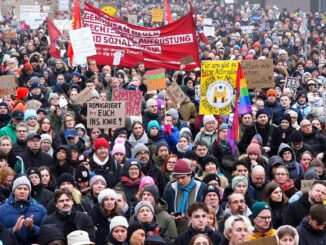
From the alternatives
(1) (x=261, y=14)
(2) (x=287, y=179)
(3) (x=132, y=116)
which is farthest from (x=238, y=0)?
(2) (x=287, y=179)

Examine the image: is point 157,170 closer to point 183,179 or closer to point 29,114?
→ point 183,179

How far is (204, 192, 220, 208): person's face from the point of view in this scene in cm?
1009

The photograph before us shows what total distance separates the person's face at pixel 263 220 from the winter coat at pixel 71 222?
1379 mm

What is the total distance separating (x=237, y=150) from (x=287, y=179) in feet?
6.80

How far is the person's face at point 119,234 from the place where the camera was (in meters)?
8.99

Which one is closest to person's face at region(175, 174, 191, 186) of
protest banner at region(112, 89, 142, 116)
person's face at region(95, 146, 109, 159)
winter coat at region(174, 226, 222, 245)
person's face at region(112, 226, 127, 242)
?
person's face at region(95, 146, 109, 159)

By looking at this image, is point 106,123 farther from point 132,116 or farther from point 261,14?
point 261,14

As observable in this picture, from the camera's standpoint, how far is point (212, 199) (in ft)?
33.2

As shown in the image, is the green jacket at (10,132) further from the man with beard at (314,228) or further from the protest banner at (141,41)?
the man with beard at (314,228)

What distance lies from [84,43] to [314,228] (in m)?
9.87

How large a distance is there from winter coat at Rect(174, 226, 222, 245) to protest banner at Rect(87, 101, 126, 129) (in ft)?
16.4

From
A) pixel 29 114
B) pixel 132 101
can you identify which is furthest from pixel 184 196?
pixel 132 101

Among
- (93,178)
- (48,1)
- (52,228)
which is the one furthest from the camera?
(48,1)

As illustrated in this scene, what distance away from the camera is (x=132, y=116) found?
49.1 feet
